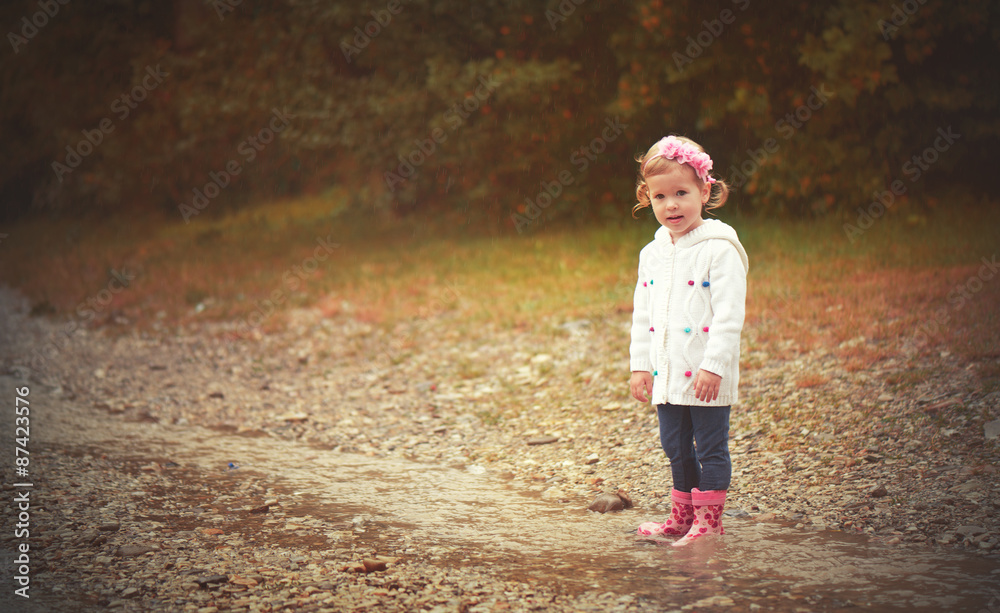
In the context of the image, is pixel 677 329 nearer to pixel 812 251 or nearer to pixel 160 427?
pixel 160 427

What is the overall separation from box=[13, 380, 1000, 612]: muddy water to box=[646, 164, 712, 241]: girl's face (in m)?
1.56

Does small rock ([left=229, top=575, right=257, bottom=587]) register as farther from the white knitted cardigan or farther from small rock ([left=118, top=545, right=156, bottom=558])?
A: the white knitted cardigan

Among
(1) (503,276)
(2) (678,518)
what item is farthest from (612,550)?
(1) (503,276)

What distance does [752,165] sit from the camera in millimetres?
14195

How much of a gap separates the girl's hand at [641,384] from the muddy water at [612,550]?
0.74m

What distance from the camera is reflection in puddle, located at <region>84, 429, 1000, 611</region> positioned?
3.46 m

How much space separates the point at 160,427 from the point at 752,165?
10477 millimetres

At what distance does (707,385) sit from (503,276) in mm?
9595

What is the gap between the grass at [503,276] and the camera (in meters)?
8.19

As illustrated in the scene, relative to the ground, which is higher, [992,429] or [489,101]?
[489,101]

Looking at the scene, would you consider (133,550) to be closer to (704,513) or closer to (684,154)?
(704,513)

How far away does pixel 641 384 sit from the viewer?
13.9ft

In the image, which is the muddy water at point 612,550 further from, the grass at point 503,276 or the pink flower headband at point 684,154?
the grass at point 503,276

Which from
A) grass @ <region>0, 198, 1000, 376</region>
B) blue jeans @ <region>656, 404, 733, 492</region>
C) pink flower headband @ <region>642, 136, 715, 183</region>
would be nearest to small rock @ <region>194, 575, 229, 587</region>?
blue jeans @ <region>656, 404, 733, 492</region>
